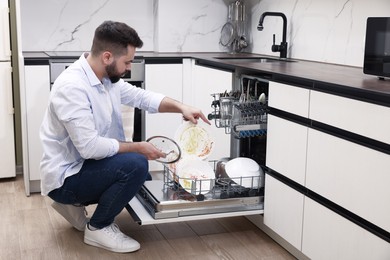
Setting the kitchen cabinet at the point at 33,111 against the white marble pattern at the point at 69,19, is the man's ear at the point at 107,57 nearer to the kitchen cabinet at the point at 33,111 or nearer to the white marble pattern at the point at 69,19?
the kitchen cabinet at the point at 33,111

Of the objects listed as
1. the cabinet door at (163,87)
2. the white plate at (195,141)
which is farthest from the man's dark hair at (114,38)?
the cabinet door at (163,87)

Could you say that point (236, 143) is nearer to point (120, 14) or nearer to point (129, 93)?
point (129, 93)

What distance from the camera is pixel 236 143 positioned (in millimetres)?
3158

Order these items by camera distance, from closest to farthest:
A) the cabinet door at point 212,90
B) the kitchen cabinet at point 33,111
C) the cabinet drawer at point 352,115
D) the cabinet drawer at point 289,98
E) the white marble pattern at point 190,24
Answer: the cabinet drawer at point 352,115 < the cabinet drawer at point 289,98 < the cabinet door at point 212,90 < the kitchen cabinet at point 33,111 < the white marble pattern at point 190,24

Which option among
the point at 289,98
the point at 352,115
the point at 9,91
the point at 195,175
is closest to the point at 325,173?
the point at 352,115

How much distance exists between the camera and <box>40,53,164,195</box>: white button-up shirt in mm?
2406

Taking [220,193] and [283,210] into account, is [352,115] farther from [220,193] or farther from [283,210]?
[220,193]

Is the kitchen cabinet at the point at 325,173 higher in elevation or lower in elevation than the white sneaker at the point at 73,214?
higher

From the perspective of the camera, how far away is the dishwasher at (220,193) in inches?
101

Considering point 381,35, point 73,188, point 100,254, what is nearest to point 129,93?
point 73,188

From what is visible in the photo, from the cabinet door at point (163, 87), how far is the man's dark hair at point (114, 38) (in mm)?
1172

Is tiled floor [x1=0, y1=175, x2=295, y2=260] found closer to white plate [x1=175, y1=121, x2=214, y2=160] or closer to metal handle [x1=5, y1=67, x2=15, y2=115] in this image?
white plate [x1=175, y1=121, x2=214, y2=160]

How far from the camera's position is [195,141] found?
2.82m

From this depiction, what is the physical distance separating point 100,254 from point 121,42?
0.97 metres
